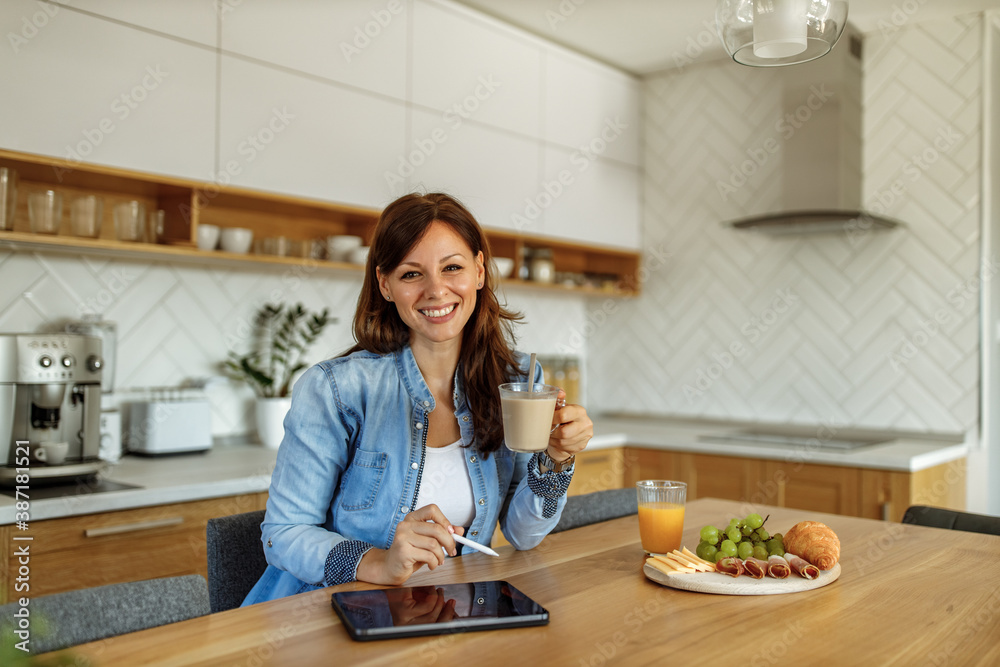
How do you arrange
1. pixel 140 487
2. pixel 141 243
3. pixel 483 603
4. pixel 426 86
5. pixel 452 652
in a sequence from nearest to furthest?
pixel 452 652 → pixel 483 603 → pixel 140 487 → pixel 141 243 → pixel 426 86

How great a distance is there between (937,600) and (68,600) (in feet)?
3.91

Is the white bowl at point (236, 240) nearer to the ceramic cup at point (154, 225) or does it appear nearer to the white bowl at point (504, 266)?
the ceramic cup at point (154, 225)

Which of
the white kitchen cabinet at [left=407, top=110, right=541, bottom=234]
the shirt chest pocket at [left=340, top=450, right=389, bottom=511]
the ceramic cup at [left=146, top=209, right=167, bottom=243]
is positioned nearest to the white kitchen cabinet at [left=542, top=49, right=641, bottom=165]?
the white kitchen cabinet at [left=407, top=110, right=541, bottom=234]

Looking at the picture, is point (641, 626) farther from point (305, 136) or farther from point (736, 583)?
point (305, 136)

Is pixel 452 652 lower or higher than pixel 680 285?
lower

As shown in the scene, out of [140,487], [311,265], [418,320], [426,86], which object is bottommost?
[140,487]

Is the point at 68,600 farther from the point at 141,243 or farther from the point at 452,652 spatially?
the point at 141,243

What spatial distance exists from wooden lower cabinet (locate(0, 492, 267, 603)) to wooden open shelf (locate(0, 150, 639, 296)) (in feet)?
2.49

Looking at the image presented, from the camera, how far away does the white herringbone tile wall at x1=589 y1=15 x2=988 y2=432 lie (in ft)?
10.8

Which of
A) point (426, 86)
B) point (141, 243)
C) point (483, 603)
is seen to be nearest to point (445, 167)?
point (426, 86)

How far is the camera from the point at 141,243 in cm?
243

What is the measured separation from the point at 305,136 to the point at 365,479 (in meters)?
1.59

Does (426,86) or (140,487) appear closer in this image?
(140,487)

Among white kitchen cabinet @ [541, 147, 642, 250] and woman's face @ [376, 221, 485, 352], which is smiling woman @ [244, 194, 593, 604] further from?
white kitchen cabinet @ [541, 147, 642, 250]
